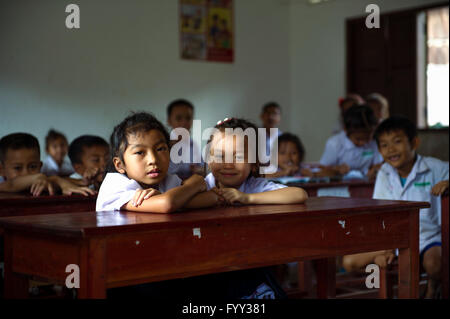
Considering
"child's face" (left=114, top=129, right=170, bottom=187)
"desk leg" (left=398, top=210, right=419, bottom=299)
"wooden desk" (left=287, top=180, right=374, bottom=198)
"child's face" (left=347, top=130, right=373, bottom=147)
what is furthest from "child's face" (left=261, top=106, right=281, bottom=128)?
"child's face" (left=114, top=129, right=170, bottom=187)

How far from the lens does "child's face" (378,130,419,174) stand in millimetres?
3334

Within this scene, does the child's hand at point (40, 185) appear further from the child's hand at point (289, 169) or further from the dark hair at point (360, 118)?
the dark hair at point (360, 118)

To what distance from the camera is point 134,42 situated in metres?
6.75

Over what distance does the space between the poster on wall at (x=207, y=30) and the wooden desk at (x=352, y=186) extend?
153 inches

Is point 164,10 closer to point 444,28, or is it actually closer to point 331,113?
point 331,113

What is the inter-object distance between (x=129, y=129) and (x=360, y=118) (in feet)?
9.33

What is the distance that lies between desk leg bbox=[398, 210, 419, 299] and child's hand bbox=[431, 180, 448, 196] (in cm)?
75

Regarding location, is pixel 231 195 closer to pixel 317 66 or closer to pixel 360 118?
pixel 360 118

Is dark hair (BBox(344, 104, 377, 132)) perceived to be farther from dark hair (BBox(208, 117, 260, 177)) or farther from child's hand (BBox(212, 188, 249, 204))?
child's hand (BBox(212, 188, 249, 204))

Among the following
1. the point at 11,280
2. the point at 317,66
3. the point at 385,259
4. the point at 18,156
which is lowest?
the point at 385,259

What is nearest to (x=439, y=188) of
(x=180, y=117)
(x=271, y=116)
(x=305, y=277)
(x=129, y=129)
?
(x=305, y=277)

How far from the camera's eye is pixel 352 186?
144 inches
